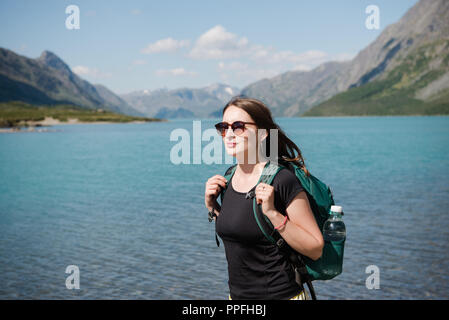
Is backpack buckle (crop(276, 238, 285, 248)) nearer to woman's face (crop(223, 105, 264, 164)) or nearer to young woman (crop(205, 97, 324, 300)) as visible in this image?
young woman (crop(205, 97, 324, 300))

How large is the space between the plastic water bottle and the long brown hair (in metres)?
0.50

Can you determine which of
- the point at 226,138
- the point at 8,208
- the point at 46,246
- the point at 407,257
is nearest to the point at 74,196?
the point at 8,208

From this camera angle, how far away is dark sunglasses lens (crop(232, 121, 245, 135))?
175 inches

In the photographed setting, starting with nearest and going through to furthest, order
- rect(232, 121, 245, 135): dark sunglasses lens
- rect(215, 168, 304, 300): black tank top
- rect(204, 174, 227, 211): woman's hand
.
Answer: rect(215, 168, 304, 300): black tank top, rect(232, 121, 245, 135): dark sunglasses lens, rect(204, 174, 227, 211): woman's hand

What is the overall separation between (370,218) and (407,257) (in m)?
6.80

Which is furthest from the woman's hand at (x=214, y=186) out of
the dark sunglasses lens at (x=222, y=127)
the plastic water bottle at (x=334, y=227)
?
the plastic water bottle at (x=334, y=227)

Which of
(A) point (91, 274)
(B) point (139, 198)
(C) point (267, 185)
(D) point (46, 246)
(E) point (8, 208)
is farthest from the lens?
(B) point (139, 198)

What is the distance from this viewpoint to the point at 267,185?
3939mm

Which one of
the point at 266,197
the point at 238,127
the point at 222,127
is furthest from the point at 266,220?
the point at 222,127

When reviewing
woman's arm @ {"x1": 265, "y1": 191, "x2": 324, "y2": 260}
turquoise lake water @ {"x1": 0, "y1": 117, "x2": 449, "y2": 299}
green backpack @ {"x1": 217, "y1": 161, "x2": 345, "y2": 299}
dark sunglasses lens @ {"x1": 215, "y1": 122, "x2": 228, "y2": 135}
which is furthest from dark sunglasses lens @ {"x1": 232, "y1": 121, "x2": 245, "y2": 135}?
turquoise lake water @ {"x1": 0, "y1": 117, "x2": 449, "y2": 299}

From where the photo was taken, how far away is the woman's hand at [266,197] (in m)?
3.90

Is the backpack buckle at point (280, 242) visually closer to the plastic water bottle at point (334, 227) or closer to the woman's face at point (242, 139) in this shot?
the plastic water bottle at point (334, 227)

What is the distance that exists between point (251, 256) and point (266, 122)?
4.29 ft
